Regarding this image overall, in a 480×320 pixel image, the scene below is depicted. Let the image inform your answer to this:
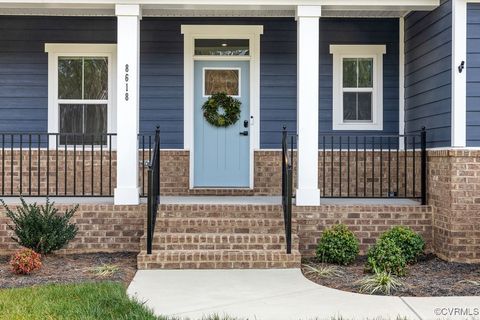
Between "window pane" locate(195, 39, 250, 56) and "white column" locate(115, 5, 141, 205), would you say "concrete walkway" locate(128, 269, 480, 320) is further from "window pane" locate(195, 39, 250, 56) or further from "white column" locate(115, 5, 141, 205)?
"window pane" locate(195, 39, 250, 56)

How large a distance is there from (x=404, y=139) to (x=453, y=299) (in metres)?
4.36

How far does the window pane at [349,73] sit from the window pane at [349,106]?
6.2 inches

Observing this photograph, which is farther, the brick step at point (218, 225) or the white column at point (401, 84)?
the white column at point (401, 84)

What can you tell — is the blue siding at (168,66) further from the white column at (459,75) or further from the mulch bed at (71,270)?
the mulch bed at (71,270)

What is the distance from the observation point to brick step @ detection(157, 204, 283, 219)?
814cm

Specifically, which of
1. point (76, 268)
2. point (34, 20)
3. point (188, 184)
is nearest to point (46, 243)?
point (76, 268)

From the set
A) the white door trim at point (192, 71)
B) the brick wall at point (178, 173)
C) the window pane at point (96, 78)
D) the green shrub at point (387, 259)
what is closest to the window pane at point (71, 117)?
the window pane at point (96, 78)

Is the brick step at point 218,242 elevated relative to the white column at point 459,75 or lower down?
lower down

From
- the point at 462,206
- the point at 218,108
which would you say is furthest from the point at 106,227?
the point at 462,206

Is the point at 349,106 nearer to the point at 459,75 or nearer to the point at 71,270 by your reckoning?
the point at 459,75

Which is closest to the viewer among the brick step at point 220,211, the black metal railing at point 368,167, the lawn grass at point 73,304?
the lawn grass at point 73,304

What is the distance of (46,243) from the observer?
293 inches

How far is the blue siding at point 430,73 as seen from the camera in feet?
26.0

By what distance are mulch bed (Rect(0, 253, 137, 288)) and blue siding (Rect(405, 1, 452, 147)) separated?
4.55m
